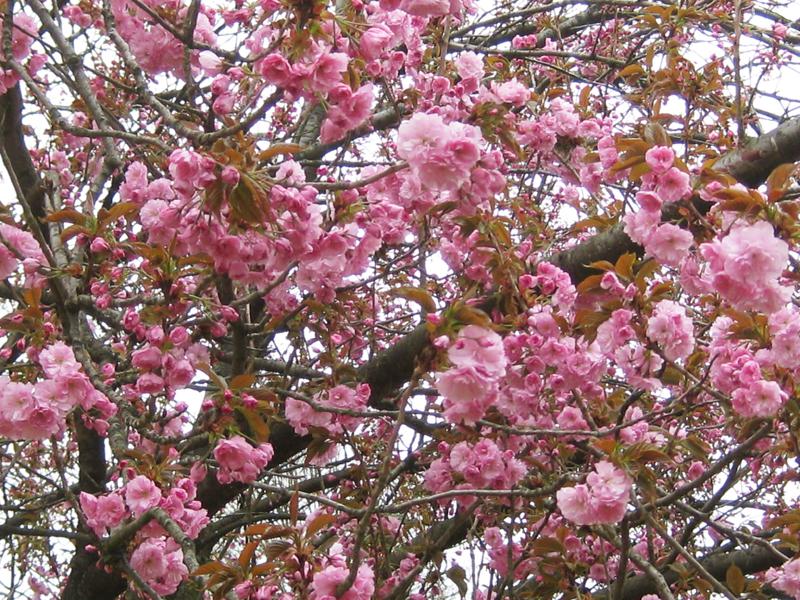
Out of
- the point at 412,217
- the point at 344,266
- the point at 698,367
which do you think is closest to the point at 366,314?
the point at 412,217

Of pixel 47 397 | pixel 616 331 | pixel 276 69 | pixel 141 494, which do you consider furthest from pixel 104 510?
pixel 616 331

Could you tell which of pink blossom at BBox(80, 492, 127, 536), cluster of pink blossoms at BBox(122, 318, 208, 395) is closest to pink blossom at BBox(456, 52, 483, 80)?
cluster of pink blossoms at BBox(122, 318, 208, 395)

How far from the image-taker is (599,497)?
77.7 inches

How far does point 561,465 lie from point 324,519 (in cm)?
91

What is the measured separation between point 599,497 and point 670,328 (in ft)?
1.49

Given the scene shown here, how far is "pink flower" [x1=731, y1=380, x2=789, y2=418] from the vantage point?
1943 millimetres

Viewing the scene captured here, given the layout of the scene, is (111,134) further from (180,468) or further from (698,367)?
(698,367)

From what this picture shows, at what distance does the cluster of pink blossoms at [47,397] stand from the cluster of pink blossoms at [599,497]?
125cm

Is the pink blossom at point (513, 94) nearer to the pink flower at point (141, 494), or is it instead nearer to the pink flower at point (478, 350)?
the pink flower at point (478, 350)

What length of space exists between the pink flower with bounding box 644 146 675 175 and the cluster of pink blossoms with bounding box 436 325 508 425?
621mm

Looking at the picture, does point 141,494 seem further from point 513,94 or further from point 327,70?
point 513,94

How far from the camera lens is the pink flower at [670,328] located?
2057mm

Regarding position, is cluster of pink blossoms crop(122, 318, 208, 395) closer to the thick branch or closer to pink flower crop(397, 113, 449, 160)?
pink flower crop(397, 113, 449, 160)

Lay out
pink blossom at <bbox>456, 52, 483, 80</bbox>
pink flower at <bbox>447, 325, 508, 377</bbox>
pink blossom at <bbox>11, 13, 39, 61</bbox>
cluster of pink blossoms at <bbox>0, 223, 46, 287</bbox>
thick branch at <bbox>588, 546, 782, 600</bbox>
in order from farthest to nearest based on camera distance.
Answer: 1. thick branch at <bbox>588, 546, 782, 600</bbox>
2. pink blossom at <bbox>11, 13, 39, 61</bbox>
3. pink blossom at <bbox>456, 52, 483, 80</bbox>
4. cluster of pink blossoms at <bbox>0, 223, 46, 287</bbox>
5. pink flower at <bbox>447, 325, 508, 377</bbox>
